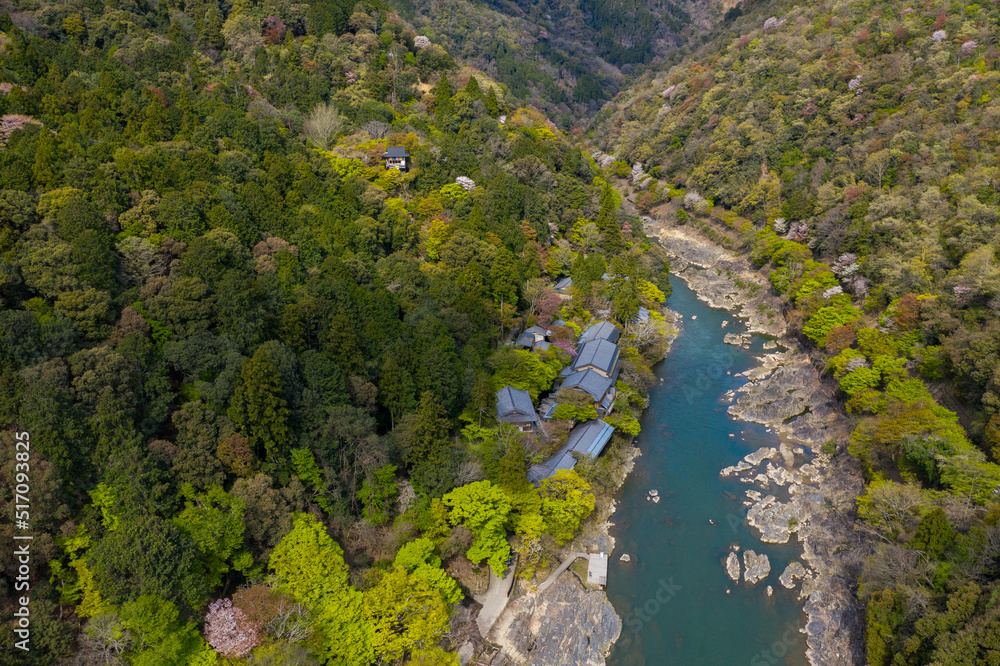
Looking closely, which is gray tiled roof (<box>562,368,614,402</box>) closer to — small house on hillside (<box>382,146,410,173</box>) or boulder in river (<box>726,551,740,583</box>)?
boulder in river (<box>726,551,740,583</box>)

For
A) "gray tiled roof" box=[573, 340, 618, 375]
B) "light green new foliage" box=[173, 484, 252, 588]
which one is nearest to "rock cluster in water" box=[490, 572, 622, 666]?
"light green new foliage" box=[173, 484, 252, 588]

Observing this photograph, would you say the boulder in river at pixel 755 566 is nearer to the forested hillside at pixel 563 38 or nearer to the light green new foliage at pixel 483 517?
the light green new foliage at pixel 483 517

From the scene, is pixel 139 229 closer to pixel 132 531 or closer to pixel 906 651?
pixel 132 531

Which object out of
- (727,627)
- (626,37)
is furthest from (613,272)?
(626,37)

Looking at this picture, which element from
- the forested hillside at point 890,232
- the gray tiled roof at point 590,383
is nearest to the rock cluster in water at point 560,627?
the forested hillside at point 890,232

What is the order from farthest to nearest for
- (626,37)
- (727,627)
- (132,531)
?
(626,37)
(727,627)
(132,531)

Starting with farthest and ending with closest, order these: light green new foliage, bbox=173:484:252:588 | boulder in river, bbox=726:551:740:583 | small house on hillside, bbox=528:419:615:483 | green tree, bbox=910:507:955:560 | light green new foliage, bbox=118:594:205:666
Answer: small house on hillside, bbox=528:419:615:483
boulder in river, bbox=726:551:740:583
green tree, bbox=910:507:955:560
light green new foliage, bbox=173:484:252:588
light green new foliage, bbox=118:594:205:666
